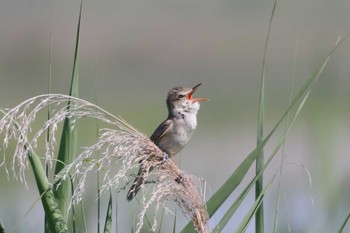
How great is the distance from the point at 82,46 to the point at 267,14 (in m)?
2.36

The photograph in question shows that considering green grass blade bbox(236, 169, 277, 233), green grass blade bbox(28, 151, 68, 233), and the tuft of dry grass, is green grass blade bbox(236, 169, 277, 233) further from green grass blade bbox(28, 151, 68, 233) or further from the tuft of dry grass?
green grass blade bbox(28, 151, 68, 233)

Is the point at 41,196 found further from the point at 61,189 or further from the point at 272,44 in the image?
the point at 272,44

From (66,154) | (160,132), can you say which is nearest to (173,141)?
(160,132)

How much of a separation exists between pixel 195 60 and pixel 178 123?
31.4ft

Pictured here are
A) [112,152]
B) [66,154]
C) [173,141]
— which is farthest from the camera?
[173,141]

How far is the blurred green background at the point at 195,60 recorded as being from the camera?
9656 millimetres

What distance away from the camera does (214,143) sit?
9.45 m

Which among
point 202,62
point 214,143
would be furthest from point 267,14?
point 214,143

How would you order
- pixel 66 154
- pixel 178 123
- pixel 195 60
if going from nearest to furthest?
pixel 66 154 → pixel 178 123 → pixel 195 60

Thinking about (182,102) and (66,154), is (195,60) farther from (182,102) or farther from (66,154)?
(66,154)

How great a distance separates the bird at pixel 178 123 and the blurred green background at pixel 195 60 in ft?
5.13

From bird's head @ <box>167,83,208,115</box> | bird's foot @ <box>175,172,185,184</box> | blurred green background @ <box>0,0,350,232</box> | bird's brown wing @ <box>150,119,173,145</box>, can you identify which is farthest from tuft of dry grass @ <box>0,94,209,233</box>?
blurred green background @ <box>0,0,350,232</box>

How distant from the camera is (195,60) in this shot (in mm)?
14422

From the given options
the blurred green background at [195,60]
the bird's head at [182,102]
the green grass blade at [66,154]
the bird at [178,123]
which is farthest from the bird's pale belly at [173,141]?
the blurred green background at [195,60]
